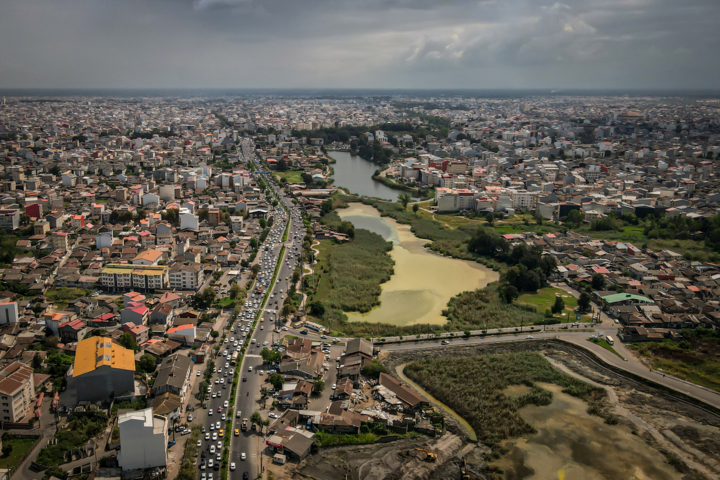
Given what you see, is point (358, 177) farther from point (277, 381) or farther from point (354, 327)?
point (277, 381)

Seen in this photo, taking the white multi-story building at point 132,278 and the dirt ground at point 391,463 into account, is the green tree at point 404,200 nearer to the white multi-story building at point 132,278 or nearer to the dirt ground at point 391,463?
the white multi-story building at point 132,278

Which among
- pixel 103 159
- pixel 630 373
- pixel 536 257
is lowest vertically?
pixel 630 373

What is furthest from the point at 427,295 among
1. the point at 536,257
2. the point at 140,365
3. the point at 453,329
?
the point at 140,365

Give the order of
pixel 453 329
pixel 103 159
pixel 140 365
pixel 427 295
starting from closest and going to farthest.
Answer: pixel 140 365
pixel 453 329
pixel 427 295
pixel 103 159

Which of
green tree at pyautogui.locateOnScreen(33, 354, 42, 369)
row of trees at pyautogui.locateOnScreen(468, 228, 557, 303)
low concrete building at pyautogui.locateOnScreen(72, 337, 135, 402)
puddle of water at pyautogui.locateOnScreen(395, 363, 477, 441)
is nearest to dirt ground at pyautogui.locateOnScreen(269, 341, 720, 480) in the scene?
puddle of water at pyautogui.locateOnScreen(395, 363, 477, 441)

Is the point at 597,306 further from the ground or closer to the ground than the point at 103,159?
closer to the ground

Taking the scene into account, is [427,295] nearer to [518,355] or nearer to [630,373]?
[518,355]

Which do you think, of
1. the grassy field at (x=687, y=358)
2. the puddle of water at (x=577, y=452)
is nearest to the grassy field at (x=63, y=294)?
the puddle of water at (x=577, y=452)

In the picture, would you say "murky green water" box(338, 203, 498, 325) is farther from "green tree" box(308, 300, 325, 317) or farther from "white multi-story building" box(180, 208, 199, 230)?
"white multi-story building" box(180, 208, 199, 230)

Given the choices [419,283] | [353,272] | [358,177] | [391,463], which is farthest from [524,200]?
[391,463]
